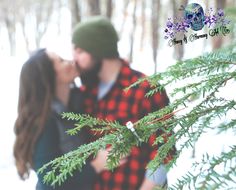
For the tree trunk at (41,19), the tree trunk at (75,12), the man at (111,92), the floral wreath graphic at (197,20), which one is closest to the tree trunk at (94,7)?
the tree trunk at (75,12)

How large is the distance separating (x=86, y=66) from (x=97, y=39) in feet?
0.25

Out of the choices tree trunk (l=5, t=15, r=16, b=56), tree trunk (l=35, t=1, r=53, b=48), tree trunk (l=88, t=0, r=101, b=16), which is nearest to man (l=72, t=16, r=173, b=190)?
tree trunk (l=88, t=0, r=101, b=16)

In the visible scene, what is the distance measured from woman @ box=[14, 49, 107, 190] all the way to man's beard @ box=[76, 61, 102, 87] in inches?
0.9

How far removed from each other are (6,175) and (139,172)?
1612 mm

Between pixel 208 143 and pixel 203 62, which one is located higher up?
pixel 203 62

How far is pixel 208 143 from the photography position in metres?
2.49

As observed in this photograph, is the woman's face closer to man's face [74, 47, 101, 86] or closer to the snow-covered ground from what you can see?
man's face [74, 47, 101, 86]

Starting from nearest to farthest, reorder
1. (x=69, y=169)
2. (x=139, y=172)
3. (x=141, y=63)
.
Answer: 1. (x=69, y=169)
2. (x=139, y=172)
3. (x=141, y=63)

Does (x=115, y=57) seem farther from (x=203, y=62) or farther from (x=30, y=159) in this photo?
(x=203, y=62)

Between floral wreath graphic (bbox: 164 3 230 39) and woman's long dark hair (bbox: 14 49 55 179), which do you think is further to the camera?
woman's long dark hair (bbox: 14 49 55 179)

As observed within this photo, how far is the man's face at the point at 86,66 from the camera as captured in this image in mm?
1089

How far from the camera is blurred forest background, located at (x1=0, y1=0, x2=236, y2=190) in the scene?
1.50 m

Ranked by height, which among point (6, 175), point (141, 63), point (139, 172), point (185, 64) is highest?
point (185, 64)

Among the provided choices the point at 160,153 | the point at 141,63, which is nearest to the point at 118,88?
the point at 160,153
